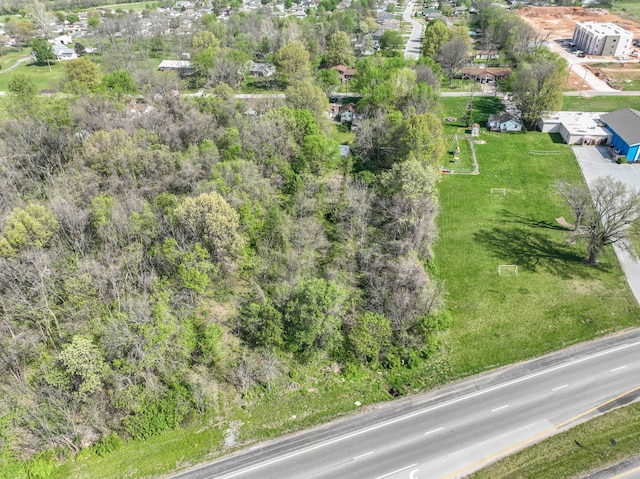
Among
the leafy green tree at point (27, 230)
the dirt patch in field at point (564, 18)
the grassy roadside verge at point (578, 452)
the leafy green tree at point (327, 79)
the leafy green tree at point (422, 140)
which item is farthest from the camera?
the dirt patch in field at point (564, 18)

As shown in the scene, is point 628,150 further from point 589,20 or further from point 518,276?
point 589,20

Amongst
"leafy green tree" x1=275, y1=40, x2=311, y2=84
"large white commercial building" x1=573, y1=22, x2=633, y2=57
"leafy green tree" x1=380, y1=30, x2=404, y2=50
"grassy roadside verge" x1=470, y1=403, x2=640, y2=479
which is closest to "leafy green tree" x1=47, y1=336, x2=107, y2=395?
"grassy roadside verge" x1=470, y1=403, x2=640, y2=479

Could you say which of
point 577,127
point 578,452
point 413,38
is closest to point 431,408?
point 578,452

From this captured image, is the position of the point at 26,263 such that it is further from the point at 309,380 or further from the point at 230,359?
the point at 309,380

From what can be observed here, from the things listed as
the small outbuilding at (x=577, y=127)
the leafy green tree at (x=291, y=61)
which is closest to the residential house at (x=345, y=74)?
the leafy green tree at (x=291, y=61)

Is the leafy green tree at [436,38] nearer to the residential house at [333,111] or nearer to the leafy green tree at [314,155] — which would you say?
the residential house at [333,111]

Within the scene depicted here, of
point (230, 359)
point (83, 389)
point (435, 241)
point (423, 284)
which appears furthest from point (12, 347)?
point (435, 241)

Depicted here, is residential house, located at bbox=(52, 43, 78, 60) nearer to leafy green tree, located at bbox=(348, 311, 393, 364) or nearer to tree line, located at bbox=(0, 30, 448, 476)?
tree line, located at bbox=(0, 30, 448, 476)
